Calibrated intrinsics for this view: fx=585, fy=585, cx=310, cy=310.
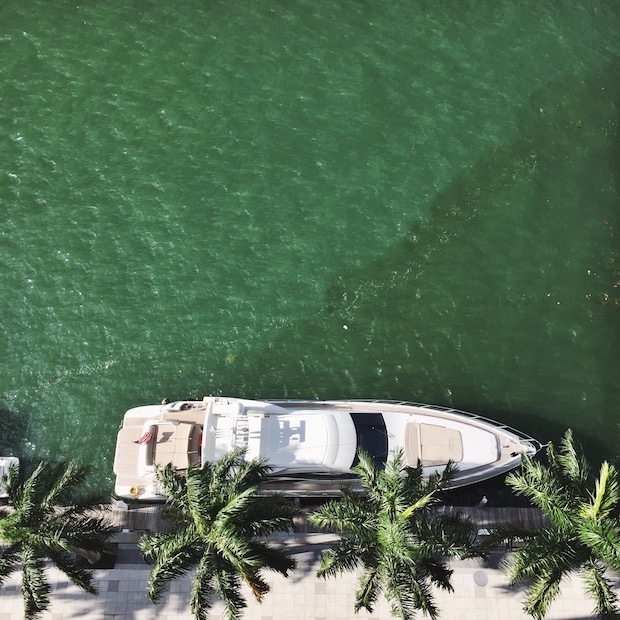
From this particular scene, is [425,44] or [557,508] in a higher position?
[425,44]

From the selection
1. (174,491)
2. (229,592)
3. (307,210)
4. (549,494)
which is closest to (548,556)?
(549,494)

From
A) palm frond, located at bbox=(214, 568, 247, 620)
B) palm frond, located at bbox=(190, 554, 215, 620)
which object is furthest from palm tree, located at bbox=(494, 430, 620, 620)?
palm frond, located at bbox=(190, 554, 215, 620)

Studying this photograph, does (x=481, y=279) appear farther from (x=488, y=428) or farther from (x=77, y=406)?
(x=77, y=406)

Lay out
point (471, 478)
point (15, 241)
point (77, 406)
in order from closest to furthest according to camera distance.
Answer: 1. point (471, 478)
2. point (77, 406)
3. point (15, 241)

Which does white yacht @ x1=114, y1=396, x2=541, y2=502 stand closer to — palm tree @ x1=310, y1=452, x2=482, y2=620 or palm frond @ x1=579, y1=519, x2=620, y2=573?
palm tree @ x1=310, y1=452, x2=482, y2=620

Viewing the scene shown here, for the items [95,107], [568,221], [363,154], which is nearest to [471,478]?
[568,221]

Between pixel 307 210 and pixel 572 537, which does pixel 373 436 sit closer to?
pixel 572 537
